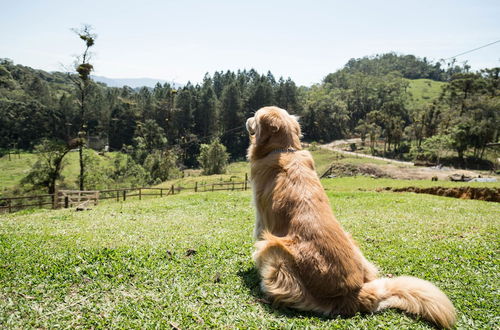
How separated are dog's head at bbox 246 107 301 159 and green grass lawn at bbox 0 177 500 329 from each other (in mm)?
2329

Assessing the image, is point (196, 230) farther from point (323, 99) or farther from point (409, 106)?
point (409, 106)

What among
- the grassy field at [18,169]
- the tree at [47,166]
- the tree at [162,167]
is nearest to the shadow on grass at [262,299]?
the tree at [47,166]

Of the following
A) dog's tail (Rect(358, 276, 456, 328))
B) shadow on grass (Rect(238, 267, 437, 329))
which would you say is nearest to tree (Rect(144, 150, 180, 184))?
shadow on grass (Rect(238, 267, 437, 329))

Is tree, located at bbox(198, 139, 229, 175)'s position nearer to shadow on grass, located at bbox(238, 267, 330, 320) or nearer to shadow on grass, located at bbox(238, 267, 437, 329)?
shadow on grass, located at bbox(238, 267, 330, 320)

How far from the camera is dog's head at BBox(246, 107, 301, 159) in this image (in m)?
5.49

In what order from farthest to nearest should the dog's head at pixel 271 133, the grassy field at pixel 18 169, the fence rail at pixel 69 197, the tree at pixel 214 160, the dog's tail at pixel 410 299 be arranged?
the tree at pixel 214 160 → the grassy field at pixel 18 169 → the fence rail at pixel 69 197 → the dog's head at pixel 271 133 → the dog's tail at pixel 410 299

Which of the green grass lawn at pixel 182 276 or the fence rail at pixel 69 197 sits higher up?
the green grass lawn at pixel 182 276

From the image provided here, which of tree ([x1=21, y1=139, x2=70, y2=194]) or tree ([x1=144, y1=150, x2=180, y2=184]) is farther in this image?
tree ([x1=144, y1=150, x2=180, y2=184])

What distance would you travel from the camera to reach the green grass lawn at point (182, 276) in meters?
4.05

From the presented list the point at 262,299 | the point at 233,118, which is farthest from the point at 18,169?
the point at 262,299

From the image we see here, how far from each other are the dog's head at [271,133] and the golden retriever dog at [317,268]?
646 millimetres

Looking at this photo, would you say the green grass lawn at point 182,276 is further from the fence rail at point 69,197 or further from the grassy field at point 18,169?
the grassy field at point 18,169


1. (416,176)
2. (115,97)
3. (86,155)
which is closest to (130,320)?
(86,155)

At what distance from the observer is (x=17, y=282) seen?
4.84m
